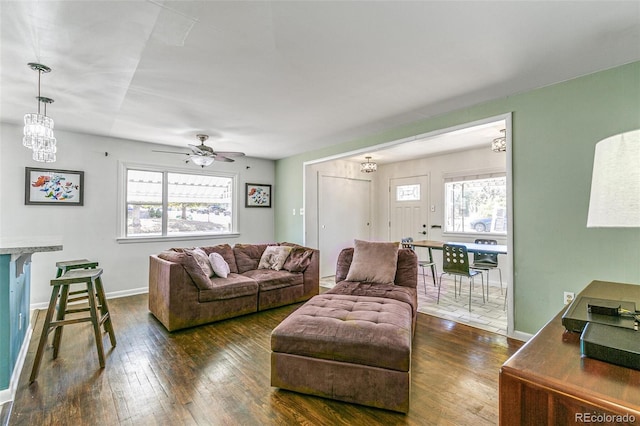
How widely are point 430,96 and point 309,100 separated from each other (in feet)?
3.98

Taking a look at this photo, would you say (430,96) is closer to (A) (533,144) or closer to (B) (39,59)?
(A) (533,144)

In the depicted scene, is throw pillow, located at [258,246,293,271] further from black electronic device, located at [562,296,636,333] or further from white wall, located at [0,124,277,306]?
black electronic device, located at [562,296,636,333]

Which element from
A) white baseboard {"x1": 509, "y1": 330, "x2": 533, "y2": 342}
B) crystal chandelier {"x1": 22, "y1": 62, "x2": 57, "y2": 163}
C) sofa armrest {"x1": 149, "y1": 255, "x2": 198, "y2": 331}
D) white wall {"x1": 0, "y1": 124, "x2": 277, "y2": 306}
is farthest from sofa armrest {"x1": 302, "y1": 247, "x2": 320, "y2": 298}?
crystal chandelier {"x1": 22, "y1": 62, "x2": 57, "y2": 163}

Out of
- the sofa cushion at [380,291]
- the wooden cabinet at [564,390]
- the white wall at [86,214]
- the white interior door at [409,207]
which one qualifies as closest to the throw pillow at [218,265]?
the sofa cushion at [380,291]

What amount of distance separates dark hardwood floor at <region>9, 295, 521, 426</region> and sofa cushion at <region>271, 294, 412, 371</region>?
1.02 ft

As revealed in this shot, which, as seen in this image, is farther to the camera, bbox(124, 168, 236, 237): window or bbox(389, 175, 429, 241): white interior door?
bbox(389, 175, 429, 241): white interior door

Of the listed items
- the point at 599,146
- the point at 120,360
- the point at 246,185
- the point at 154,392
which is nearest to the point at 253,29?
the point at 599,146

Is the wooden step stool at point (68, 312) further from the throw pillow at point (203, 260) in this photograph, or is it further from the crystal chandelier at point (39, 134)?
the crystal chandelier at point (39, 134)

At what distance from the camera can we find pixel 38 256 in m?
3.86

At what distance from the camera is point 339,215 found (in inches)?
235

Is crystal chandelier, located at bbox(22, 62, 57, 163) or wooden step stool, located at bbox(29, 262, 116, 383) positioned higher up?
crystal chandelier, located at bbox(22, 62, 57, 163)

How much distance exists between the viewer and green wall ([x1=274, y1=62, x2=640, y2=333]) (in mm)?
2332

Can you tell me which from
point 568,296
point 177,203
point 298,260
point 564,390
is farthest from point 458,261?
point 177,203

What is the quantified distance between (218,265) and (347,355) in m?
2.33
